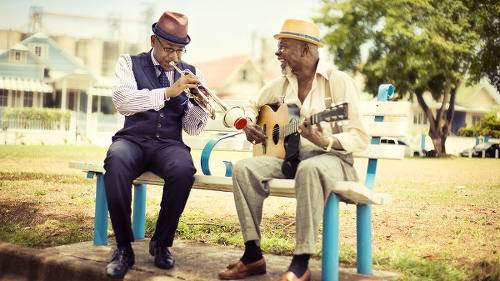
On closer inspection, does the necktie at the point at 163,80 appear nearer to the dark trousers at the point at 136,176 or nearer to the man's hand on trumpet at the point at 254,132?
the dark trousers at the point at 136,176

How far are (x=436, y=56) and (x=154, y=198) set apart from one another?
24116mm

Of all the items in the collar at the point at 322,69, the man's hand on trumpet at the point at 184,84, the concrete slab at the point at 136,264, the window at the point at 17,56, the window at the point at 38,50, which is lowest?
the concrete slab at the point at 136,264

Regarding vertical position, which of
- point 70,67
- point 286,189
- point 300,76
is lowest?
point 286,189

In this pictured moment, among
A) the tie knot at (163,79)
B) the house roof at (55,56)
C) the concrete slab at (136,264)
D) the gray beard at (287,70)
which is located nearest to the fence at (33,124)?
the house roof at (55,56)

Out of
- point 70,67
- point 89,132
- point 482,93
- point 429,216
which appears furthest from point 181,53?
point 482,93

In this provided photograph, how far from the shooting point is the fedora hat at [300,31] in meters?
3.73

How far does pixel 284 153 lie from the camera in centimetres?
384

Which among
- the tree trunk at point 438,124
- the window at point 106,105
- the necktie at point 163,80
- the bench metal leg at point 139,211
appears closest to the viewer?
the necktie at point 163,80

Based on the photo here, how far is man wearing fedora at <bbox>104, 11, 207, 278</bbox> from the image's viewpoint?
12.5 feet

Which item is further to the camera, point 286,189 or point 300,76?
point 300,76

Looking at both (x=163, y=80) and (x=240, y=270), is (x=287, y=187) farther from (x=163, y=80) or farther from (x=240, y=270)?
(x=163, y=80)

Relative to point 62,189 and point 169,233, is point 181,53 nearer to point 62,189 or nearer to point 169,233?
point 169,233

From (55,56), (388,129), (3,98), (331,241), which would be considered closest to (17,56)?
(3,98)

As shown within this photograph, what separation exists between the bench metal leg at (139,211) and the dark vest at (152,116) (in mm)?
801
